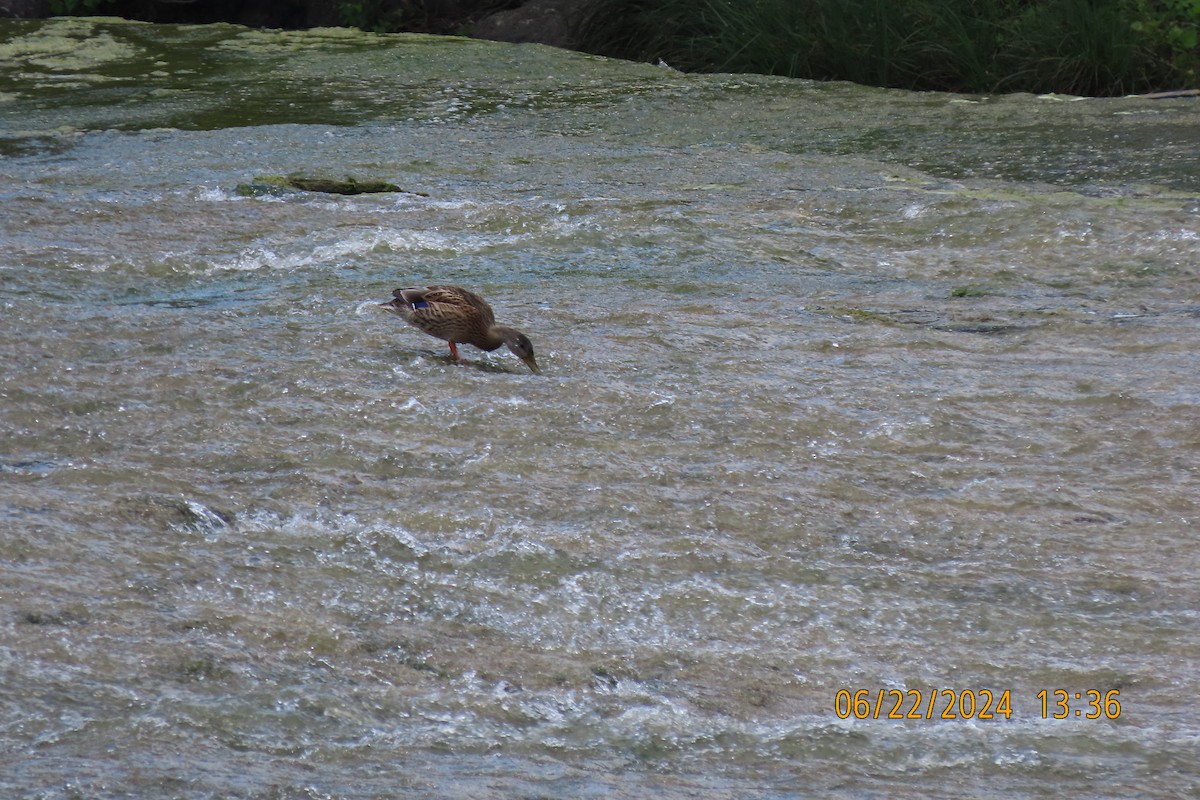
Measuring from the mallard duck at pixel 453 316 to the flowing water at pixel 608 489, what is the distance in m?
0.11

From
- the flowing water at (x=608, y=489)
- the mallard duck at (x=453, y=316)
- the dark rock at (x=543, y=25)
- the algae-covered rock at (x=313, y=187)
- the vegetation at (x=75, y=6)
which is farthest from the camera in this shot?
the vegetation at (x=75, y=6)

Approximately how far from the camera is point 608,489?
366 centimetres

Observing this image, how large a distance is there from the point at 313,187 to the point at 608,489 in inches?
152

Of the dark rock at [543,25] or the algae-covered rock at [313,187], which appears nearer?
the algae-covered rock at [313,187]

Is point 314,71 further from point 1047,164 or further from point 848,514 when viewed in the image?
point 848,514

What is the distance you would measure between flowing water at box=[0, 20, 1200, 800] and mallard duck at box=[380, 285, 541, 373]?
0.36 ft

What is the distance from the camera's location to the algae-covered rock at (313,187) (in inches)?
278

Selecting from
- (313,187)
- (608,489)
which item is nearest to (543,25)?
(313,187)
